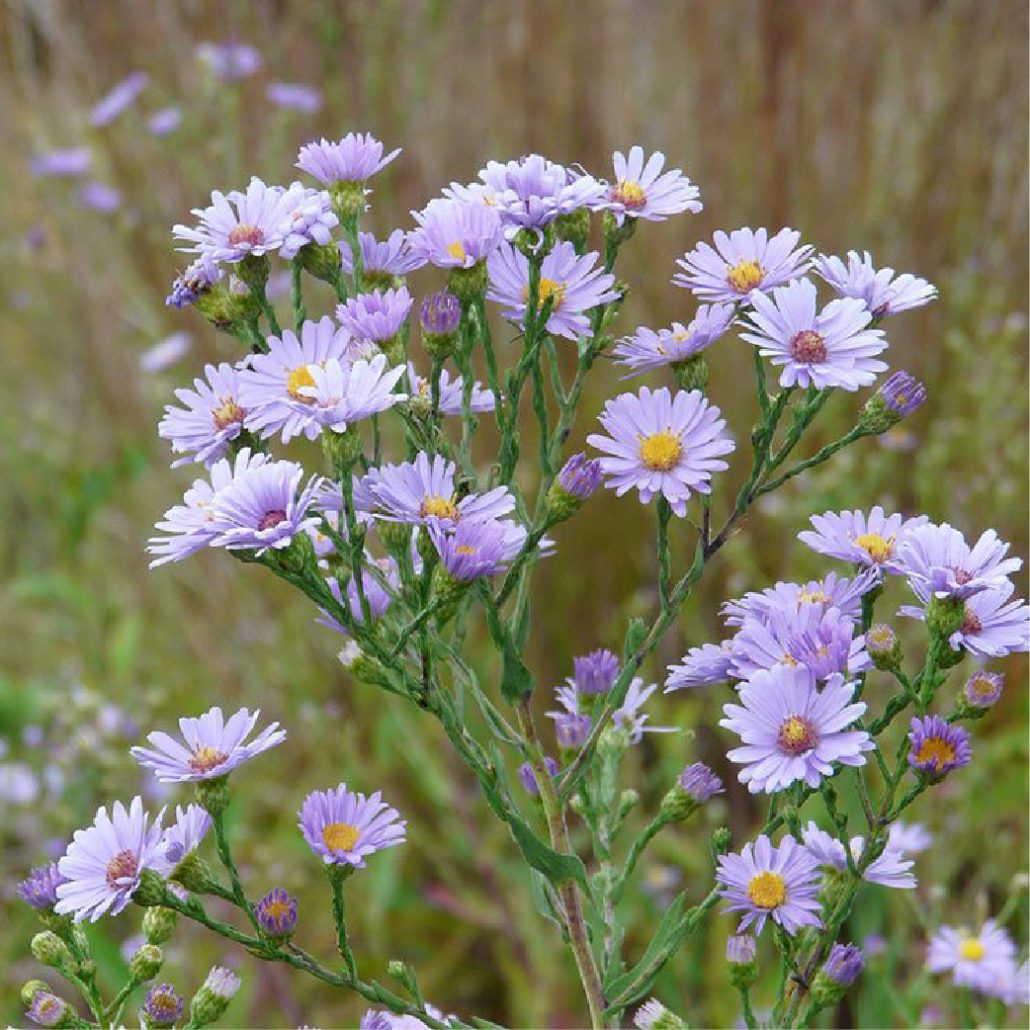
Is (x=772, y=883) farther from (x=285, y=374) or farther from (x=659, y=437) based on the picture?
(x=285, y=374)

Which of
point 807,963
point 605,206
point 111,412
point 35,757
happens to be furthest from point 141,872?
point 111,412

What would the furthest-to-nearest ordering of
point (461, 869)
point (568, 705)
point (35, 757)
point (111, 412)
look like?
point (111, 412)
point (461, 869)
point (35, 757)
point (568, 705)

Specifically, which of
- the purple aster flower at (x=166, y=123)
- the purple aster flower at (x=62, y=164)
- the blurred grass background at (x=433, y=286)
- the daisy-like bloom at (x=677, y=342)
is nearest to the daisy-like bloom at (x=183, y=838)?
the daisy-like bloom at (x=677, y=342)

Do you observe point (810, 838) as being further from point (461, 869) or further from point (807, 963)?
point (461, 869)

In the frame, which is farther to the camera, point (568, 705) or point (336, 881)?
A: point (568, 705)

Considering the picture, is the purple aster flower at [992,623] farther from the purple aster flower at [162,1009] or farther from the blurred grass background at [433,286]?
the blurred grass background at [433,286]

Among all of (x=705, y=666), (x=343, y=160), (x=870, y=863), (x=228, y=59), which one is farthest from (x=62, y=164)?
(x=870, y=863)

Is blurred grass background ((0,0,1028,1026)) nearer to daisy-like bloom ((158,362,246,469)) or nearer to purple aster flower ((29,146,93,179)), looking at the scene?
purple aster flower ((29,146,93,179))
